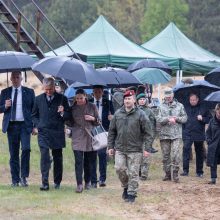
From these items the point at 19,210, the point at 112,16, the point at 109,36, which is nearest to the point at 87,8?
the point at 112,16

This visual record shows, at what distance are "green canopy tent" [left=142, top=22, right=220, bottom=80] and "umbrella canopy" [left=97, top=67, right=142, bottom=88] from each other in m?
11.2

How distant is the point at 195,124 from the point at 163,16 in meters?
46.0

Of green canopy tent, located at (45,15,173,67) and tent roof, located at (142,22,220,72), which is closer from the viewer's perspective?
green canopy tent, located at (45,15,173,67)

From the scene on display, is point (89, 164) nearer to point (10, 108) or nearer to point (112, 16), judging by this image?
point (10, 108)

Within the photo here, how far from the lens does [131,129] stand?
11680mm

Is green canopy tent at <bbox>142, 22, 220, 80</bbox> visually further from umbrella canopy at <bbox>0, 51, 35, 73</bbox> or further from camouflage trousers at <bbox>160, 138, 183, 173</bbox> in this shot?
umbrella canopy at <bbox>0, 51, 35, 73</bbox>

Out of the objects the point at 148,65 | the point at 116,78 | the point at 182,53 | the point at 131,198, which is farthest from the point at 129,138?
the point at 182,53

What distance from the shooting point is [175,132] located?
15617 millimetres

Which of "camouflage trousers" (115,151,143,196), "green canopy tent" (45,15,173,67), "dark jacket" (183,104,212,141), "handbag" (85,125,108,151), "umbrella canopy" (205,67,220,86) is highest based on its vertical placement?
"green canopy tent" (45,15,173,67)

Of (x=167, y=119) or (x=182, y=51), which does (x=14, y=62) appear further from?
(x=182, y=51)

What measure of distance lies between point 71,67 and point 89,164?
6.11ft

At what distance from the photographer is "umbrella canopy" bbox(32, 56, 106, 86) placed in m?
12.1

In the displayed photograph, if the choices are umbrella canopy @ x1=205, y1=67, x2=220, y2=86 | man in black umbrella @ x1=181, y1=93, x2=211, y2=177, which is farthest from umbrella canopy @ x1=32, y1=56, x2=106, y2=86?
umbrella canopy @ x1=205, y1=67, x2=220, y2=86

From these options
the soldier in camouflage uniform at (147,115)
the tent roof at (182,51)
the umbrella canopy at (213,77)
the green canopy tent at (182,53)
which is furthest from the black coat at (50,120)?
the tent roof at (182,51)
